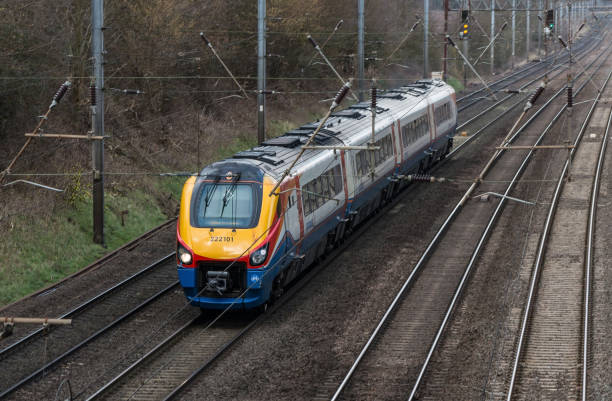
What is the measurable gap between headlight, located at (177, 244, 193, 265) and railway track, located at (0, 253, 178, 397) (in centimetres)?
199

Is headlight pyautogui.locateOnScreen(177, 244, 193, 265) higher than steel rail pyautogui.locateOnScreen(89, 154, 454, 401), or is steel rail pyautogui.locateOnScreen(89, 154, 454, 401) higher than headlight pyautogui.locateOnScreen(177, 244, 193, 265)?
headlight pyautogui.locateOnScreen(177, 244, 193, 265)

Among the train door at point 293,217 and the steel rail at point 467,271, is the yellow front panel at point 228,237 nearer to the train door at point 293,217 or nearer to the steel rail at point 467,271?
the train door at point 293,217

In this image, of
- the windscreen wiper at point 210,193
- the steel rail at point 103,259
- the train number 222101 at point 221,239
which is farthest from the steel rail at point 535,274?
the steel rail at point 103,259

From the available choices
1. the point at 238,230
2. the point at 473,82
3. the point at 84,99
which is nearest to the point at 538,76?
the point at 473,82

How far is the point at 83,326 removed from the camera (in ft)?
63.1

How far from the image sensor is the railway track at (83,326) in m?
16.7

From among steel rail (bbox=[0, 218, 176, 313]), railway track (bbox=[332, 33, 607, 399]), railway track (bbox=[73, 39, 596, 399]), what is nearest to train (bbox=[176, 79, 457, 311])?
railway track (bbox=[73, 39, 596, 399])

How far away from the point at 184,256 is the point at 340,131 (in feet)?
28.8

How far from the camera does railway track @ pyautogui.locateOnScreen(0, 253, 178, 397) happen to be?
16.7 metres

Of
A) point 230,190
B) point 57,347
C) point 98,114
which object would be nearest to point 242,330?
point 230,190

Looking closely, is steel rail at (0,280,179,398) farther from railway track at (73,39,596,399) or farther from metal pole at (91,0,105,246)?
metal pole at (91,0,105,246)

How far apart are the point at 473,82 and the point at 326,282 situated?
52.3 meters

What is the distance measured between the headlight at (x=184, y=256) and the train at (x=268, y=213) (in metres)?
0.02

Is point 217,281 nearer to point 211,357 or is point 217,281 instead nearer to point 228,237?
point 228,237
